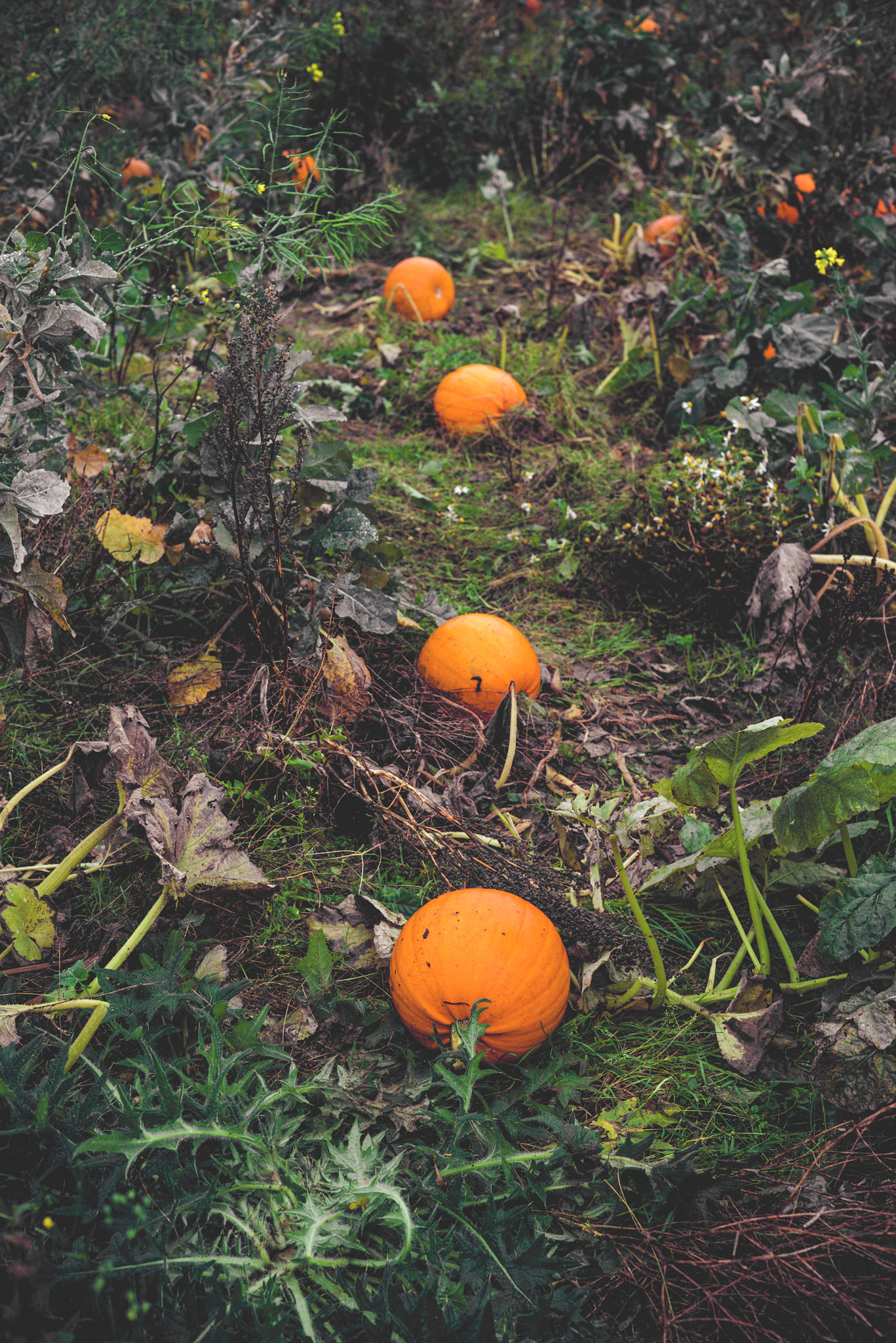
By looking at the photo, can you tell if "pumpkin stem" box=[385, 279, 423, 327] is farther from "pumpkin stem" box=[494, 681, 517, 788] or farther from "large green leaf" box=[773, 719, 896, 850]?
"large green leaf" box=[773, 719, 896, 850]

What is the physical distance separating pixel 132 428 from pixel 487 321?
222 cm

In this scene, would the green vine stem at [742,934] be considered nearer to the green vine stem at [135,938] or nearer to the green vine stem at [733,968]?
the green vine stem at [733,968]

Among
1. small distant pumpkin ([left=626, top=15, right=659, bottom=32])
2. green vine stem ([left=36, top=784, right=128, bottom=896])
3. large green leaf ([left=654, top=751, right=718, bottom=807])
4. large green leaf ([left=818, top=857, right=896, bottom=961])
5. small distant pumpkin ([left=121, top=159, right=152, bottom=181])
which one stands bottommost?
green vine stem ([left=36, top=784, right=128, bottom=896])

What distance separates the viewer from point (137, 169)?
4.96 meters

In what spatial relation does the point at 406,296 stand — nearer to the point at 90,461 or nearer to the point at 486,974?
the point at 90,461

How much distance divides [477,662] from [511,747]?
0.29 m

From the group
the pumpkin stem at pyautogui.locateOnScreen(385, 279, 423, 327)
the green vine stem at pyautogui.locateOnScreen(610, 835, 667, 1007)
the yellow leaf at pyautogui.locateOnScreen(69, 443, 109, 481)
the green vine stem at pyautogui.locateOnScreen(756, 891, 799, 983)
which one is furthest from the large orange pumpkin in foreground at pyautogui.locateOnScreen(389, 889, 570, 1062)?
the pumpkin stem at pyautogui.locateOnScreen(385, 279, 423, 327)

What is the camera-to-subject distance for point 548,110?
20.9ft

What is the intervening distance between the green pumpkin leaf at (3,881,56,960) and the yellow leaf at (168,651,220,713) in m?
0.70

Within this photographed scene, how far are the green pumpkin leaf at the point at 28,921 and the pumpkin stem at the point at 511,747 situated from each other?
1118mm

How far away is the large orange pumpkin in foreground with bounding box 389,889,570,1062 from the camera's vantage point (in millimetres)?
1737

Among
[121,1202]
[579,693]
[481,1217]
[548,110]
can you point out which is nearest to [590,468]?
[579,693]

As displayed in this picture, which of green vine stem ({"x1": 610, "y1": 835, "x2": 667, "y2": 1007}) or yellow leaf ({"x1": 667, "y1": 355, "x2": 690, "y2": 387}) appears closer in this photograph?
green vine stem ({"x1": 610, "y1": 835, "x2": 667, "y2": 1007})

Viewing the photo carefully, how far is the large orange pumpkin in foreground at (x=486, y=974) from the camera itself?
174 cm
